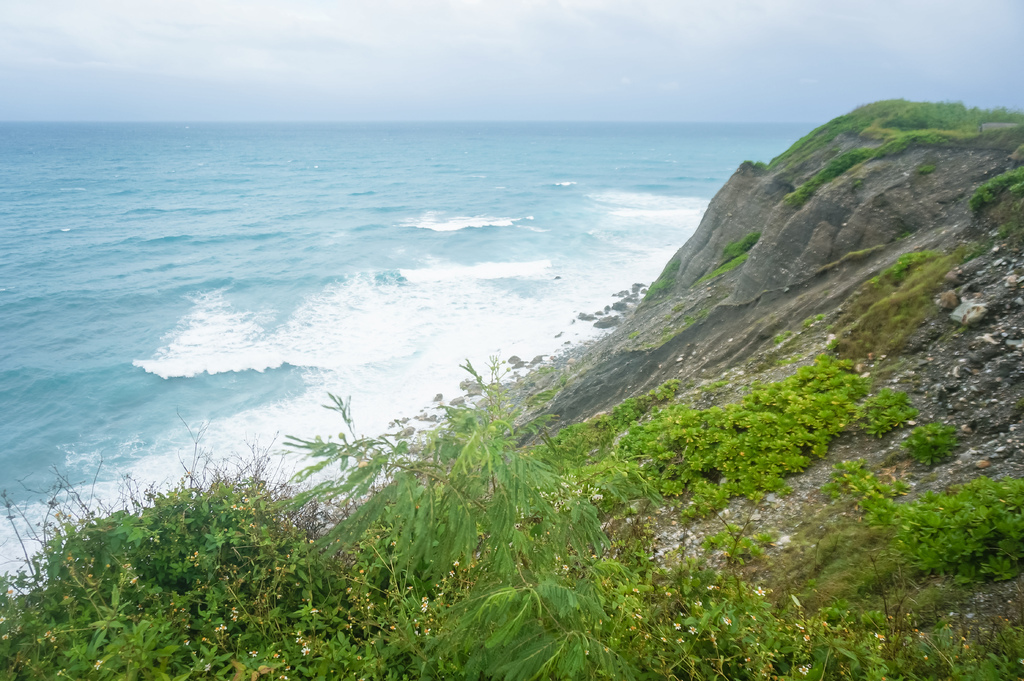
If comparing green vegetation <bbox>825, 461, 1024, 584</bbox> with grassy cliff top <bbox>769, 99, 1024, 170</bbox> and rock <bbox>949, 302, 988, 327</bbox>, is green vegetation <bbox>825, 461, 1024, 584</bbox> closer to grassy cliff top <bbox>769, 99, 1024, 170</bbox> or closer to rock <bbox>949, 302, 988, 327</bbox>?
rock <bbox>949, 302, 988, 327</bbox>

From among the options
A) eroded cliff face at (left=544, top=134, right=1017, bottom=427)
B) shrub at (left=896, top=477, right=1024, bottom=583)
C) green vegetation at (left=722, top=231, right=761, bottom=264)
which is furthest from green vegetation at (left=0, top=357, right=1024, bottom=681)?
green vegetation at (left=722, top=231, right=761, bottom=264)

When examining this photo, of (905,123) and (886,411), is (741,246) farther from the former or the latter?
(886,411)

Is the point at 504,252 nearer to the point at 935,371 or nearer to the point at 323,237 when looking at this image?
the point at 323,237

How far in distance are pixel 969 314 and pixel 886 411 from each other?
2.25m

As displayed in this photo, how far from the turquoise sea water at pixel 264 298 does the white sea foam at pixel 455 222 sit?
0.54 m

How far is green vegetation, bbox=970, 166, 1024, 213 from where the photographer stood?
9.23 meters

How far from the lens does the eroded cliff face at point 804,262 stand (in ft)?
37.7

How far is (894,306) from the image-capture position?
28.1ft

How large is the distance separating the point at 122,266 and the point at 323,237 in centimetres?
1561

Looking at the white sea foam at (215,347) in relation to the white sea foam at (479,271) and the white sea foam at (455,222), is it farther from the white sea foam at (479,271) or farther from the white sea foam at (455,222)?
the white sea foam at (455,222)

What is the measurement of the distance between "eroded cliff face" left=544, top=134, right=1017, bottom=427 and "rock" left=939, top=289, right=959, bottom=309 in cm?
222

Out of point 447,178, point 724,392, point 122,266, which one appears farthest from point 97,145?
point 724,392

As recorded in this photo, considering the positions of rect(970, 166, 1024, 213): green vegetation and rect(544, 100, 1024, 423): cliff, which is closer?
rect(970, 166, 1024, 213): green vegetation

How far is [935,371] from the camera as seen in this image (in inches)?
277
